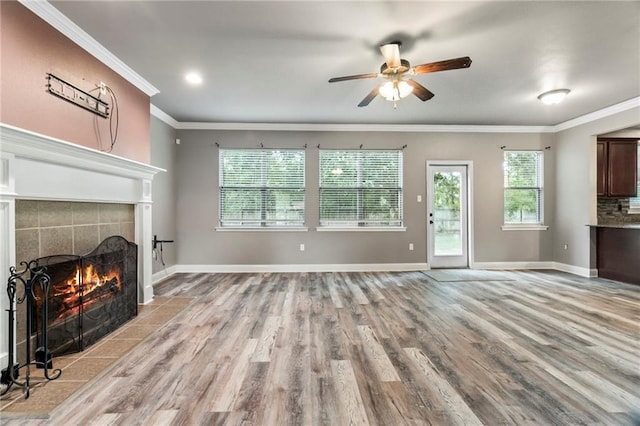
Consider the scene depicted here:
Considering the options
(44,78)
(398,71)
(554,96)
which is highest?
(554,96)

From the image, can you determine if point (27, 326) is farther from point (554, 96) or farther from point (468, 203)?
point (468, 203)

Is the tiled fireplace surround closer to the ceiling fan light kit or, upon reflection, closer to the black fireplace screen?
the black fireplace screen

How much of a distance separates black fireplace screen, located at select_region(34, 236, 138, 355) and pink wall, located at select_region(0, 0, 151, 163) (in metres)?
1.03

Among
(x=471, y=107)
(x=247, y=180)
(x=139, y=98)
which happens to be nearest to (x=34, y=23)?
(x=139, y=98)

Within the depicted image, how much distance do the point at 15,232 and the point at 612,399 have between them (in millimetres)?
4048

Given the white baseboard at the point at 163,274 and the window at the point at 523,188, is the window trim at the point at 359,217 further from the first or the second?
the white baseboard at the point at 163,274

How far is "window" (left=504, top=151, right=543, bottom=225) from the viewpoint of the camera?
575 centimetres

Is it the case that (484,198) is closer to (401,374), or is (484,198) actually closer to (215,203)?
Result: (401,374)

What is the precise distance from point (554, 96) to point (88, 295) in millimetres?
5833

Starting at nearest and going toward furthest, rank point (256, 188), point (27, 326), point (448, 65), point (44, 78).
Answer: point (27, 326)
point (44, 78)
point (448, 65)
point (256, 188)


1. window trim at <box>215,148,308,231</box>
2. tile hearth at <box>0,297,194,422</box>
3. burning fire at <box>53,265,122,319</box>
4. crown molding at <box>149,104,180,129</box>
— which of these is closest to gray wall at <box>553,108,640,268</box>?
window trim at <box>215,148,308,231</box>

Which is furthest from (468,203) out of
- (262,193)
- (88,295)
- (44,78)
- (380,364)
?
(44,78)

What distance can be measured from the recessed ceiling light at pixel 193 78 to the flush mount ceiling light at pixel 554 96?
4.52 m

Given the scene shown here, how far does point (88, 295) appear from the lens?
2.59 meters
